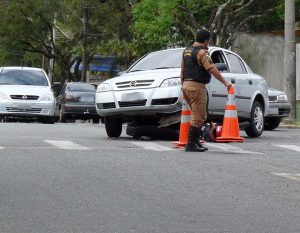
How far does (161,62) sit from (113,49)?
31563mm

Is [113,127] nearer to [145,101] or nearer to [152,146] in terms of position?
[145,101]

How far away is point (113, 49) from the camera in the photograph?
48.8 meters

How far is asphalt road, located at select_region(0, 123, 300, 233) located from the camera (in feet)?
26.3

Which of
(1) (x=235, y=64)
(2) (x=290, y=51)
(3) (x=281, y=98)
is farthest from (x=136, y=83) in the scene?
(2) (x=290, y=51)

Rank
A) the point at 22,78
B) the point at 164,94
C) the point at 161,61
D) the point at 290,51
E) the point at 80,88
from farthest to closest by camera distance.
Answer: the point at 80,88 < the point at 290,51 < the point at 22,78 < the point at 161,61 < the point at 164,94

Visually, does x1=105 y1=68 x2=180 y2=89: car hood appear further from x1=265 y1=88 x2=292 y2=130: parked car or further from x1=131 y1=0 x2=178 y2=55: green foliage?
x1=131 y1=0 x2=178 y2=55: green foliage

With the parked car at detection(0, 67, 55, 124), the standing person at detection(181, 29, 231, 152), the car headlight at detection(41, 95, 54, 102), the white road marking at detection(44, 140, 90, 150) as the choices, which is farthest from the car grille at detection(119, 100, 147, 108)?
the car headlight at detection(41, 95, 54, 102)

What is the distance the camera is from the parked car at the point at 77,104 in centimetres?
3288

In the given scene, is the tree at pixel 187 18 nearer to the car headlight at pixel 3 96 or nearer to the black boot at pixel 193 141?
the car headlight at pixel 3 96

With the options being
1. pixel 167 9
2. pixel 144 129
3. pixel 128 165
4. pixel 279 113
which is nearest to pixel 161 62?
pixel 144 129

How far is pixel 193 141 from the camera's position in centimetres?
1438

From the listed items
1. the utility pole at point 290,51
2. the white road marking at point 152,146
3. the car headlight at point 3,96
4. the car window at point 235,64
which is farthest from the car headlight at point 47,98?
the white road marking at point 152,146

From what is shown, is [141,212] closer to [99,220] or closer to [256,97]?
[99,220]

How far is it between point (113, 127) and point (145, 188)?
25.2ft
